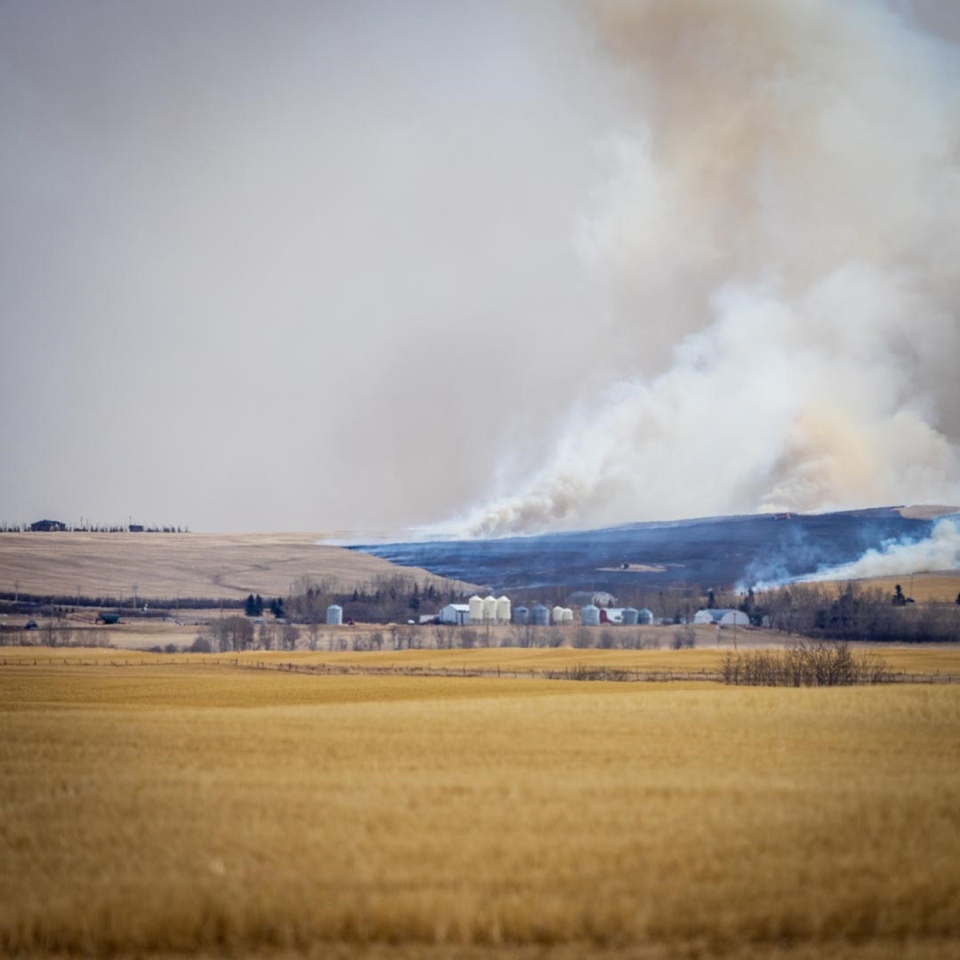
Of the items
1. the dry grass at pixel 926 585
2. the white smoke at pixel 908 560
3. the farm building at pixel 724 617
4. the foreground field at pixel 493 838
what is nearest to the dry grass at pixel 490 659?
the farm building at pixel 724 617

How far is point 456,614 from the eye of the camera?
419ft

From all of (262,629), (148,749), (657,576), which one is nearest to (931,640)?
(262,629)

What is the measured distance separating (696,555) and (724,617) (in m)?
74.3

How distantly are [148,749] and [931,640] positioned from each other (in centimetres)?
8716

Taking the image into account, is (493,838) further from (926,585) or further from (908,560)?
(908,560)

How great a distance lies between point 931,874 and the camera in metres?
15.8

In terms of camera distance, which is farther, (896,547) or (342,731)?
(896,547)

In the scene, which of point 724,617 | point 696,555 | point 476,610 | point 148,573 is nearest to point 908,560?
point 696,555

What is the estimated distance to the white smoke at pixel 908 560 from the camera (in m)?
147

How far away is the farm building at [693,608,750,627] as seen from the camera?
112287 millimetres

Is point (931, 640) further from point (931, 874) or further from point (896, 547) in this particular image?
point (931, 874)

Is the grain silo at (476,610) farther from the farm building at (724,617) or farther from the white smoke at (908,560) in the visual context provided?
the white smoke at (908,560)

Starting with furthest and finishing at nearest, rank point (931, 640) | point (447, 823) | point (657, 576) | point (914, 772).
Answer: point (657, 576) → point (931, 640) → point (914, 772) → point (447, 823)

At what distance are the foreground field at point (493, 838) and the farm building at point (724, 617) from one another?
279 feet
